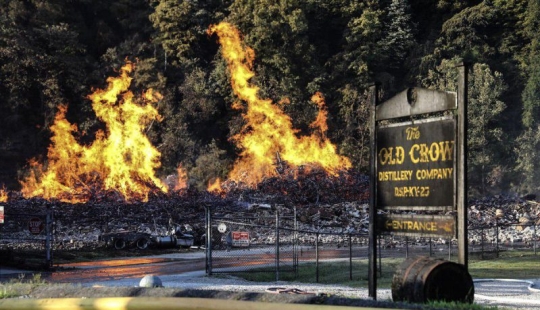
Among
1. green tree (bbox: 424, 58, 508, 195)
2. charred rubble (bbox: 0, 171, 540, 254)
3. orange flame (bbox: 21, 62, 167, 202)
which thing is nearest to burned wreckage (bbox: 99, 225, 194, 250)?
charred rubble (bbox: 0, 171, 540, 254)

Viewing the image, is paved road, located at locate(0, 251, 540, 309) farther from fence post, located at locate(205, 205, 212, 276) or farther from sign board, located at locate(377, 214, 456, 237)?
sign board, located at locate(377, 214, 456, 237)

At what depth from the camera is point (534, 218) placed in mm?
47469

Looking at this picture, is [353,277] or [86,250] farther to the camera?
[86,250]

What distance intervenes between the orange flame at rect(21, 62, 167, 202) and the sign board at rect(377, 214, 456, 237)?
1429 inches

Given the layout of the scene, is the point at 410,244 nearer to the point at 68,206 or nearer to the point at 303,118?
the point at 68,206

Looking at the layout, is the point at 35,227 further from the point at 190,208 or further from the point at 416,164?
the point at 190,208

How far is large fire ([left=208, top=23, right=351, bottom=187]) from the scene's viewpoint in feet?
176

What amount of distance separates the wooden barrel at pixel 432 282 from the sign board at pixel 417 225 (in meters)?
0.49

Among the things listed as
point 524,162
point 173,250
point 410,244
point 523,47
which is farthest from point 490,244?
point 523,47

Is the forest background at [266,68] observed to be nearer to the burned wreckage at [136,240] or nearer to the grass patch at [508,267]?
the burned wreckage at [136,240]

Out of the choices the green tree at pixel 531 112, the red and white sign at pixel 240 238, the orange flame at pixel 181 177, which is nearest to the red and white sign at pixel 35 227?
the red and white sign at pixel 240 238

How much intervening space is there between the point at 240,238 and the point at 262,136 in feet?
93.2

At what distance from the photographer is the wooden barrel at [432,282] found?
1006 cm

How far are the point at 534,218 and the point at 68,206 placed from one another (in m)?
27.7
